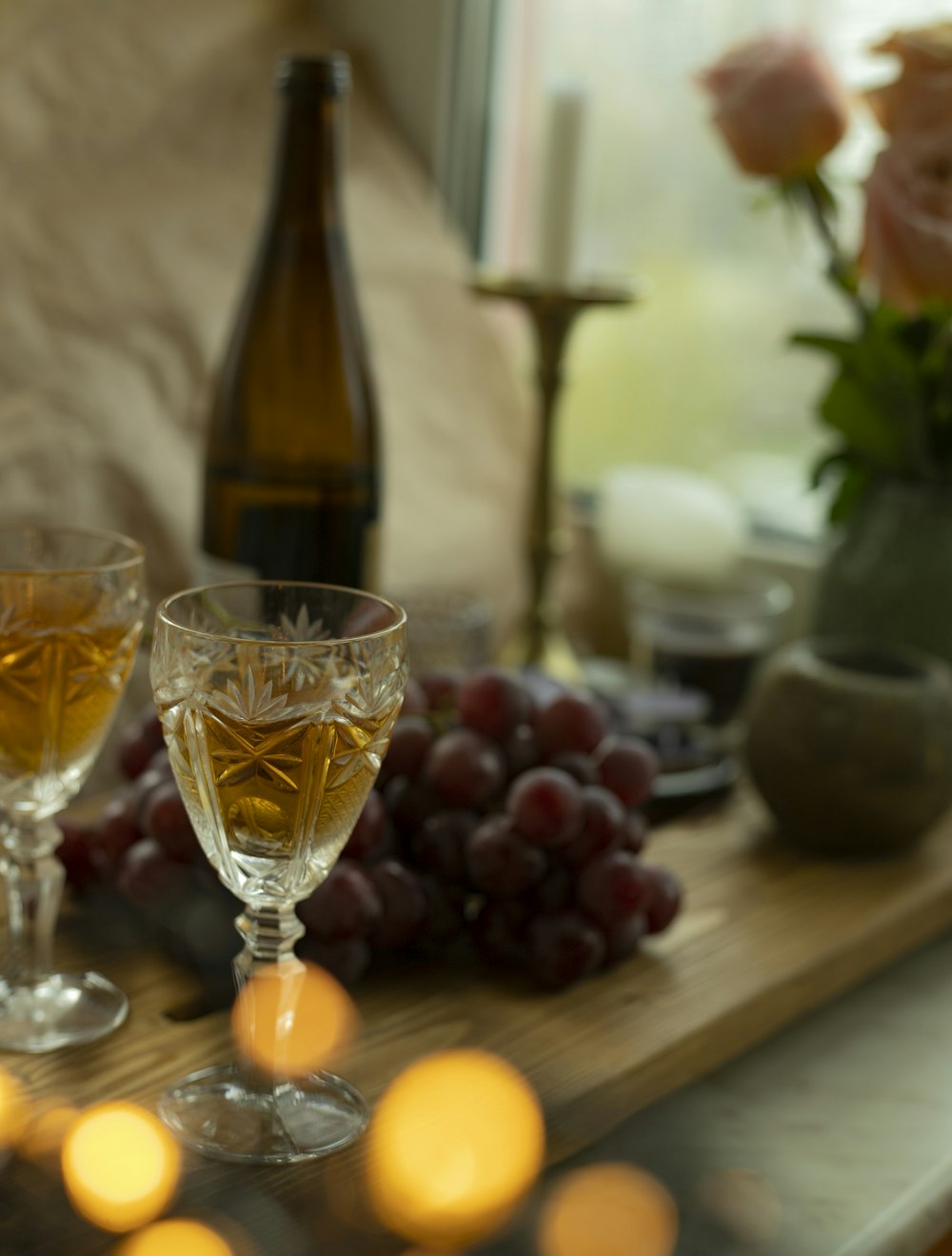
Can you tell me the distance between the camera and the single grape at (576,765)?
683 mm

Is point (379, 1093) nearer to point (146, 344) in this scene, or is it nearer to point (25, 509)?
point (25, 509)

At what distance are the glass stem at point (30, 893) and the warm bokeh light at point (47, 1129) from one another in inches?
3.2

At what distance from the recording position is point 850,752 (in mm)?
807

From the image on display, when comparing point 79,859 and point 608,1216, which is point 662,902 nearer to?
point 608,1216

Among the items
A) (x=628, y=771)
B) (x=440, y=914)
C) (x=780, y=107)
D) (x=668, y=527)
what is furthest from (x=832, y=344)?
(x=440, y=914)

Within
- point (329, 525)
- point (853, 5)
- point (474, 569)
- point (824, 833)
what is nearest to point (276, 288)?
point (329, 525)

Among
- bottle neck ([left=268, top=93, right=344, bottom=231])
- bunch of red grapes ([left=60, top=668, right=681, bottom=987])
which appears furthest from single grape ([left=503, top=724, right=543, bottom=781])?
bottle neck ([left=268, top=93, right=344, bottom=231])

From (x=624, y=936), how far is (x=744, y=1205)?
0.14 meters

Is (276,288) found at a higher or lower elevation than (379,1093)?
higher

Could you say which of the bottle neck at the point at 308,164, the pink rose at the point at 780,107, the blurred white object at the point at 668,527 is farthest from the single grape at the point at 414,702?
the blurred white object at the point at 668,527

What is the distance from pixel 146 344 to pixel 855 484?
1.88ft

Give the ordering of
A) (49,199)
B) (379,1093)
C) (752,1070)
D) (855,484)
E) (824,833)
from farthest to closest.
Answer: (49,199), (855,484), (824,833), (752,1070), (379,1093)

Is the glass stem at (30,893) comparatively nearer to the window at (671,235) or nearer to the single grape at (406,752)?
the single grape at (406,752)

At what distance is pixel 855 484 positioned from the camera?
3.35 feet
